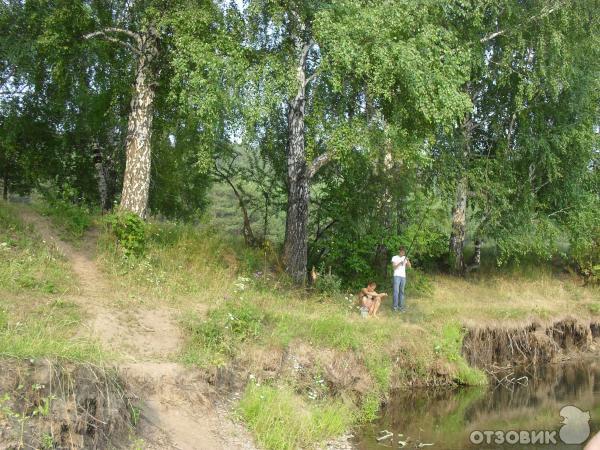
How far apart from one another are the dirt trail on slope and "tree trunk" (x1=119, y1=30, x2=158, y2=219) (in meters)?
2.61

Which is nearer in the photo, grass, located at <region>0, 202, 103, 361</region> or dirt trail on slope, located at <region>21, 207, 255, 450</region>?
→ grass, located at <region>0, 202, 103, 361</region>

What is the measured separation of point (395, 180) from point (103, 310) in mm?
8628

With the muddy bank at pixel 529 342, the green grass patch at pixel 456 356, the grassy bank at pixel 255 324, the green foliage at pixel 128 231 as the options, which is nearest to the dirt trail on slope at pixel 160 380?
the grassy bank at pixel 255 324

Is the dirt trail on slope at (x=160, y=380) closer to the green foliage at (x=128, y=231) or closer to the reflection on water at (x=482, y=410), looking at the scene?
the green foliage at (x=128, y=231)

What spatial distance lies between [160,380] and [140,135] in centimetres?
656

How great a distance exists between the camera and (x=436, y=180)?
61.1 feet

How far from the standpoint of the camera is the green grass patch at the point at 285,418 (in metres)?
9.08

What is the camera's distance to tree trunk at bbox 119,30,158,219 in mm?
13781

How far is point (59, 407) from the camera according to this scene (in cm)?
681

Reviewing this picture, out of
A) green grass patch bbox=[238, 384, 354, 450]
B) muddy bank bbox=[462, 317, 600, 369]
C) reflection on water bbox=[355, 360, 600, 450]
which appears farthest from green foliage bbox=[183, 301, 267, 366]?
muddy bank bbox=[462, 317, 600, 369]

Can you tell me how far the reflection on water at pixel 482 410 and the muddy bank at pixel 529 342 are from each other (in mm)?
695

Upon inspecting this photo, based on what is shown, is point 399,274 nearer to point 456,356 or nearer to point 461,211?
point 456,356

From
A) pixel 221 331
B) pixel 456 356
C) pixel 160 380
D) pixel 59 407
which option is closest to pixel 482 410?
pixel 456 356

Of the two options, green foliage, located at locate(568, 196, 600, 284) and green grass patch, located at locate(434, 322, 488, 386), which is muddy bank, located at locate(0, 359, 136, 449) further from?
green foliage, located at locate(568, 196, 600, 284)
